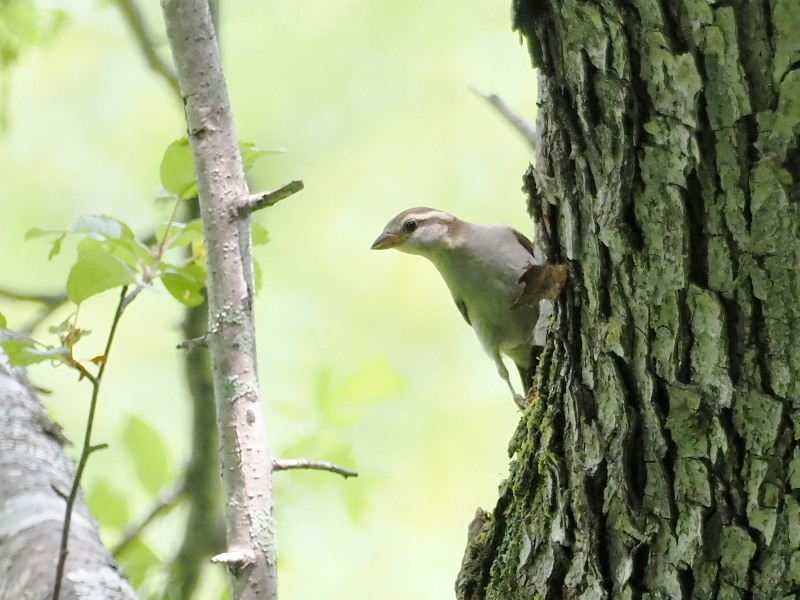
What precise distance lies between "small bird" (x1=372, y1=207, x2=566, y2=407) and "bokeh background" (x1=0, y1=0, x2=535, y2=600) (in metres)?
1.38

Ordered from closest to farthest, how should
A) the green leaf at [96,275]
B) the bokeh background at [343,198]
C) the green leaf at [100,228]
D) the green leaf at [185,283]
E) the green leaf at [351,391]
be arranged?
the green leaf at [96,275] < the green leaf at [100,228] < the green leaf at [185,283] < the green leaf at [351,391] < the bokeh background at [343,198]

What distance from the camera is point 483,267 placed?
9.50 ft

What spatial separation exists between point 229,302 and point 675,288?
816 millimetres

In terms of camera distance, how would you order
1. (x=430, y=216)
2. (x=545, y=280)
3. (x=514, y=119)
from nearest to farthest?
(x=545, y=280), (x=514, y=119), (x=430, y=216)

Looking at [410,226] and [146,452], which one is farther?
[410,226]

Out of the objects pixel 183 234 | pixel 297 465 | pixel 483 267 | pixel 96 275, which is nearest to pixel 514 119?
pixel 483 267

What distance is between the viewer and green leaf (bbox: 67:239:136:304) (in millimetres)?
1429

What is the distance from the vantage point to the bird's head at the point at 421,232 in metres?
3.02

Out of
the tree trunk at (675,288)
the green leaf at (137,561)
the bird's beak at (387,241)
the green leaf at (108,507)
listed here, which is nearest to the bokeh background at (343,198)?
the bird's beak at (387,241)

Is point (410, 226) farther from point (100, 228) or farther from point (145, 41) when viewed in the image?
point (100, 228)

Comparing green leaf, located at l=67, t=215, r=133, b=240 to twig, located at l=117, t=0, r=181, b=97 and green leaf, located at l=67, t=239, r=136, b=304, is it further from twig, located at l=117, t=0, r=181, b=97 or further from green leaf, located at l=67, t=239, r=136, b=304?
twig, located at l=117, t=0, r=181, b=97

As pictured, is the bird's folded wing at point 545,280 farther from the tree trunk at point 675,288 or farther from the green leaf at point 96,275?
the green leaf at point 96,275

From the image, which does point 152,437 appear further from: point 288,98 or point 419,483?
point 288,98

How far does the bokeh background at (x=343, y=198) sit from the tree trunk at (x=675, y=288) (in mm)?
3019
